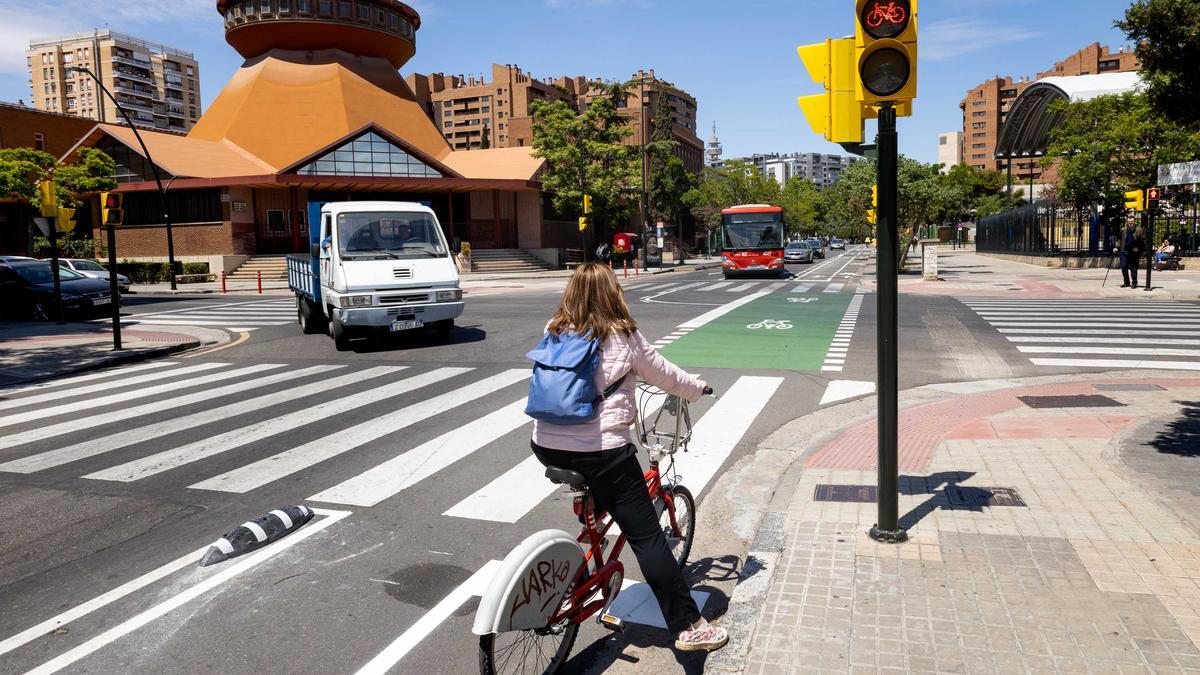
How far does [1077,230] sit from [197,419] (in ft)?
136

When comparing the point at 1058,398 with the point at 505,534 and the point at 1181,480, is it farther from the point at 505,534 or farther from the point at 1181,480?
the point at 505,534

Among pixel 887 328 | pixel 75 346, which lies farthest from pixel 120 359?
pixel 887 328

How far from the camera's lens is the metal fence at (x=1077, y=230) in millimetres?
35188

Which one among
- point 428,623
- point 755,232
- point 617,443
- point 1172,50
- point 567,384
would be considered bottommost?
point 428,623

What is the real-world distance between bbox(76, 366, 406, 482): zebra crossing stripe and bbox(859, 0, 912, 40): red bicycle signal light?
637cm

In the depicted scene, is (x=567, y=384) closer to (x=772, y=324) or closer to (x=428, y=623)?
(x=428, y=623)

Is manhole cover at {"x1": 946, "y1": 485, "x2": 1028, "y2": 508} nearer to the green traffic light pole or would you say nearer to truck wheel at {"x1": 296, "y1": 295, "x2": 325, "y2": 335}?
the green traffic light pole

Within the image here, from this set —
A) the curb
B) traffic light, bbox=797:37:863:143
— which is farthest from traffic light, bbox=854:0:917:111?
the curb

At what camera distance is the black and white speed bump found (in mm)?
5047

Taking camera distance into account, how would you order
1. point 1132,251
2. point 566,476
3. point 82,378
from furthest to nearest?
1. point 1132,251
2. point 82,378
3. point 566,476

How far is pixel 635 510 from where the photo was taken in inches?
141

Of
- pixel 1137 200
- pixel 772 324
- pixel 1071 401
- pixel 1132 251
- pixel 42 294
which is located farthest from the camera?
pixel 1132 251

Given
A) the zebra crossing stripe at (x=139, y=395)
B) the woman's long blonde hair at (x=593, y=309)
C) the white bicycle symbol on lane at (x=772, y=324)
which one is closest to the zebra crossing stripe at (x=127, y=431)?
the zebra crossing stripe at (x=139, y=395)

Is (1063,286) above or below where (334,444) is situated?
above
